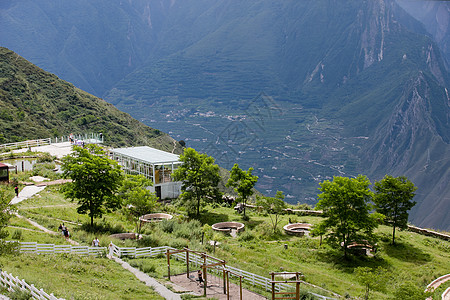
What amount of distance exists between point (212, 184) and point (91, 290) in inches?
826

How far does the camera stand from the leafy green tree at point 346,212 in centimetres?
2456

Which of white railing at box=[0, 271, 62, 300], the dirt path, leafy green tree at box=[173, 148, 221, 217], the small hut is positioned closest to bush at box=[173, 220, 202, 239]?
leafy green tree at box=[173, 148, 221, 217]

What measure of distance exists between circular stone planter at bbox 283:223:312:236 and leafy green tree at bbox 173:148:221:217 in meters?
6.56

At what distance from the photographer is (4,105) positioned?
69062mm

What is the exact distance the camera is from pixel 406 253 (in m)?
26.2

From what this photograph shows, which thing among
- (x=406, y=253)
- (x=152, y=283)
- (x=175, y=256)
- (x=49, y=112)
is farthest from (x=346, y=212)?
(x=49, y=112)

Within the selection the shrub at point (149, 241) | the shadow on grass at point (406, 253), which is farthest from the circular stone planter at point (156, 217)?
the shadow on grass at point (406, 253)

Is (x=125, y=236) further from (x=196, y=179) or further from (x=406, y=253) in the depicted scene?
(x=406, y=253)

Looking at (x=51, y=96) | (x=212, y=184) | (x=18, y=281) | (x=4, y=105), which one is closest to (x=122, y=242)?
(x=18, y=281)

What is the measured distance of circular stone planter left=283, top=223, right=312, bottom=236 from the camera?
30016 millimetres

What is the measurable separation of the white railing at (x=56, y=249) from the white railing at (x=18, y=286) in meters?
4.52

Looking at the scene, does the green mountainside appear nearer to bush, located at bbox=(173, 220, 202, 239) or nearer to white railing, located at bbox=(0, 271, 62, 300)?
bush, located at bbox=(173, 220, 202, 239)

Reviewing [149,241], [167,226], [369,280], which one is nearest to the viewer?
[369,280]

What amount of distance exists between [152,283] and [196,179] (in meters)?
17.9
